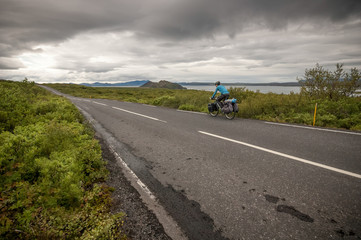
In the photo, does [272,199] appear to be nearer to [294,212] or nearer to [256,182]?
[294,212]

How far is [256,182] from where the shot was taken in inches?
135

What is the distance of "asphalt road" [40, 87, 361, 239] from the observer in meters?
2.45

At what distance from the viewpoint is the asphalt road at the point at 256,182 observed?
8.03 ft

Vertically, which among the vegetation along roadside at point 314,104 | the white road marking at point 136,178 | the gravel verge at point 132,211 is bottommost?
the gravel verge at point 132,211

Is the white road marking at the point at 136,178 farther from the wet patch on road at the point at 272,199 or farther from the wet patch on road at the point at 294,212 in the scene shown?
the wet patch on road at the point at 294,212

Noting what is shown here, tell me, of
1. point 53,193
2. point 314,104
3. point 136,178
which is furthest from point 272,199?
point 314,104

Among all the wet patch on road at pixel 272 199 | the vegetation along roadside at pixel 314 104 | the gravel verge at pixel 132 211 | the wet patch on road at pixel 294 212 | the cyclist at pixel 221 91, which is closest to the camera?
the gravel verge at pixel 132 211

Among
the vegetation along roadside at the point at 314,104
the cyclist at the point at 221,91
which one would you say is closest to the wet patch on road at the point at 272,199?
the vegetation along roadside at the point at 314,104

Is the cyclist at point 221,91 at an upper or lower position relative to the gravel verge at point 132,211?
upper

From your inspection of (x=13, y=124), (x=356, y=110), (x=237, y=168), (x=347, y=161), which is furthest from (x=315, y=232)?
(x=356, y=110)

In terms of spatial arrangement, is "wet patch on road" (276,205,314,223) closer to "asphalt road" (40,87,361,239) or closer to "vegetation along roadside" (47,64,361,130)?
"asphalt road" (40,87,361,239)

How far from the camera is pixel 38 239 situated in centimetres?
206

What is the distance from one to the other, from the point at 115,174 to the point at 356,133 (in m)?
7.96

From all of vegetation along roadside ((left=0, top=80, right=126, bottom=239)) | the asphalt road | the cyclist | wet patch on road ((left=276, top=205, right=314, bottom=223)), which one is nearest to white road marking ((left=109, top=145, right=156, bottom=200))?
the asphalt road
